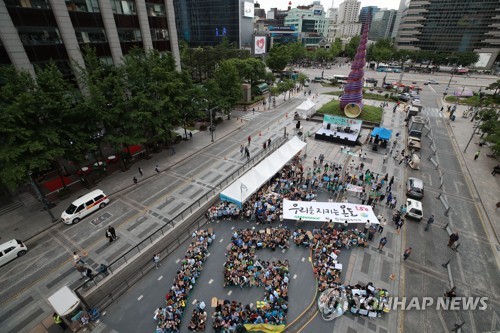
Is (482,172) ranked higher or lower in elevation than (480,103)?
lower

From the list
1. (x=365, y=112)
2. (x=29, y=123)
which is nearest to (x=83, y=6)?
(x=29, y=123)

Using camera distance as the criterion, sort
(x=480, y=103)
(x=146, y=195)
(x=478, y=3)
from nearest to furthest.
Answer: (x=146, y=195), (x=480, y=103), (x=478, y=3)

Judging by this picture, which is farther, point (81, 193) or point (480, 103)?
point (480, 103)

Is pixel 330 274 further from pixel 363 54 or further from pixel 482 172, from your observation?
pixel 363 54

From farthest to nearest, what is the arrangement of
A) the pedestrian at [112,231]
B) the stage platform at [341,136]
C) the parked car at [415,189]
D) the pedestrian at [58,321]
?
the stage platform at [341,136] < the parked car at [415,189] < the pedestrian at [112,231] < the pedestrian at [58,321]

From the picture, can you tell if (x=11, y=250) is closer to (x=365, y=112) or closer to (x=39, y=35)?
(x=39, y=35)

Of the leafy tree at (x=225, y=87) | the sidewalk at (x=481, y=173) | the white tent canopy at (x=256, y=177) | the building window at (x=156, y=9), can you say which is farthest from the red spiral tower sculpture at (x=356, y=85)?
the building window at (x=156, y=9)

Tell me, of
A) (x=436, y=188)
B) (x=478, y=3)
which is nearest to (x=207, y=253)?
(x=436, y=188)

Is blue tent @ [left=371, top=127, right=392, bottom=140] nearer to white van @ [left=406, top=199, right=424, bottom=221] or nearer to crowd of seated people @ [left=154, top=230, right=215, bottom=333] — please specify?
white van @ [left=406, top=199, right=424, bottom=221]

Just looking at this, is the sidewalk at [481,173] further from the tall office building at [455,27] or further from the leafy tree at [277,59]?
the tall office building at [455,27]
